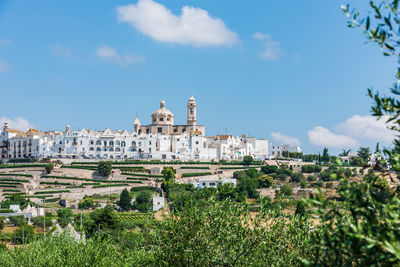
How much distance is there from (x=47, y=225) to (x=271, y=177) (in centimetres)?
3570

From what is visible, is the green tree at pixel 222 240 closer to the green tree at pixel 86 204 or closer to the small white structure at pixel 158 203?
the small white structure at pixel 158 203

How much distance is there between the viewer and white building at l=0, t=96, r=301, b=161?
86625mm

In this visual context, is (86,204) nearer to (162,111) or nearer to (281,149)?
(162,111)

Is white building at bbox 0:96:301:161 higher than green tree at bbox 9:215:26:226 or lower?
higher

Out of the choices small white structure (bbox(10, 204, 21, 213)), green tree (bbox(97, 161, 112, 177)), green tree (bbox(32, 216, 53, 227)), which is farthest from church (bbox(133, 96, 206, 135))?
green tree (bbox(32, 216, 53, 227))

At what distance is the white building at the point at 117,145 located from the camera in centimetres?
8662

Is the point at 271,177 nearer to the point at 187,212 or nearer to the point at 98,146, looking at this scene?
the point at 98,146

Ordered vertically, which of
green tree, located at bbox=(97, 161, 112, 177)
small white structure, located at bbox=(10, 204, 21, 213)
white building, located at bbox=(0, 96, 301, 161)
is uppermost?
white building, located at bbox=(0, 96, 301, 161)

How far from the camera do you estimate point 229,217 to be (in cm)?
1648

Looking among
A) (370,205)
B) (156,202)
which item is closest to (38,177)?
(156,202)

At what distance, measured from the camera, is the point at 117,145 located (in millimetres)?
87062

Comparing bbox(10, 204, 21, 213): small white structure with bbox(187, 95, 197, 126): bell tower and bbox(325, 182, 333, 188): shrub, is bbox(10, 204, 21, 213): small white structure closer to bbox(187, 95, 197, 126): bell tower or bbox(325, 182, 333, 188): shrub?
bbox(325, 182, 333, 188): shrub

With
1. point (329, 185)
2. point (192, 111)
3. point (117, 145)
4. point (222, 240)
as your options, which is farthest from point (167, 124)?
point (222, 240)

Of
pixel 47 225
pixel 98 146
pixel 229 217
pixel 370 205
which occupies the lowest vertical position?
pixel 47 225
